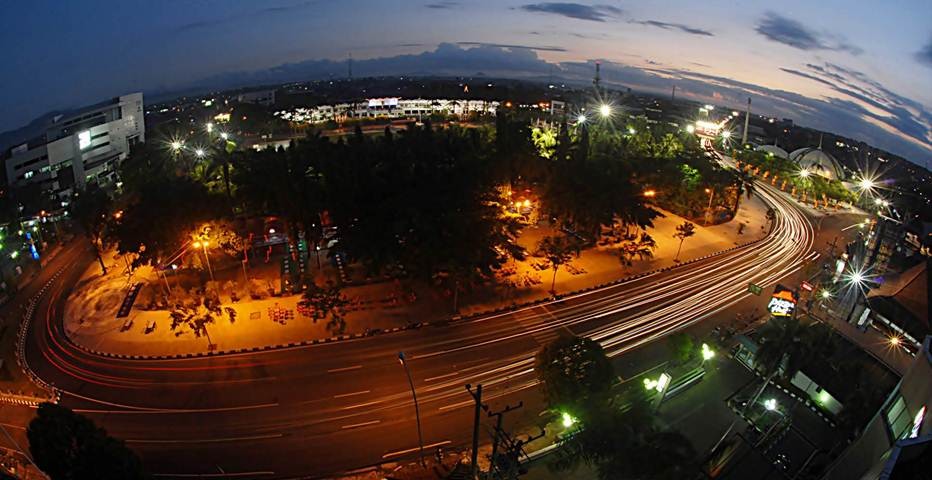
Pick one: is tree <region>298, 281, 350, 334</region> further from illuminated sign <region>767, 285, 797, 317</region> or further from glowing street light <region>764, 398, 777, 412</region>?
illuminated sign <region>767, 285, 797, 317</region>

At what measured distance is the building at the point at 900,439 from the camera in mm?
11906

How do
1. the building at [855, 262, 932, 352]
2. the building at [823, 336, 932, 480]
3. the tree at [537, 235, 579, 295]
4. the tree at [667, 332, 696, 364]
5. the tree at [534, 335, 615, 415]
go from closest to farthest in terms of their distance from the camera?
the building at [823, 336, 932, 480] → the tree at [534, 335, 615, 415] → the tree at [667, 332, 696, 364] → the building at [855, 262, 932, 352] → the tree at [537, 235, 579, 295]

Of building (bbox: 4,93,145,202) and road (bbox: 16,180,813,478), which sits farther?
building (bbox: 4,93,145,202)

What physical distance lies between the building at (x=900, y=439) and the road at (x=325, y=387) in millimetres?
11676

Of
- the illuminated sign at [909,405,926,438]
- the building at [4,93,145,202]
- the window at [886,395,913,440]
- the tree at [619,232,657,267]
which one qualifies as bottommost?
the tree at [619,232,657,267]

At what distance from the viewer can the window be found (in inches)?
607

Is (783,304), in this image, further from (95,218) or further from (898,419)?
(95,218)

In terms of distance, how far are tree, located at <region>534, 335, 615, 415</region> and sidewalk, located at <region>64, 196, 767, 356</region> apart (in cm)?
1219

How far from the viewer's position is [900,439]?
43.5 ft

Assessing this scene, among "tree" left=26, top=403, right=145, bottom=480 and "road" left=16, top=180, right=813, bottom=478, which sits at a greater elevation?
"tree" left=26, top=403, right=145, bottom=480

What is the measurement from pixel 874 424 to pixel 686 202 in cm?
3751

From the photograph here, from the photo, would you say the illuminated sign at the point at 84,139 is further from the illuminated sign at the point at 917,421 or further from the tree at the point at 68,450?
the illuminated sign at the point at 917,421

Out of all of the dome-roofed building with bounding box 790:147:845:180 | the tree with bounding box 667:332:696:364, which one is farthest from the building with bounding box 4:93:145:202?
the dome-roofed building with bounding box 790:147:845:180

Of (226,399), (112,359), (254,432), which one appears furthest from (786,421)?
(112,359)
